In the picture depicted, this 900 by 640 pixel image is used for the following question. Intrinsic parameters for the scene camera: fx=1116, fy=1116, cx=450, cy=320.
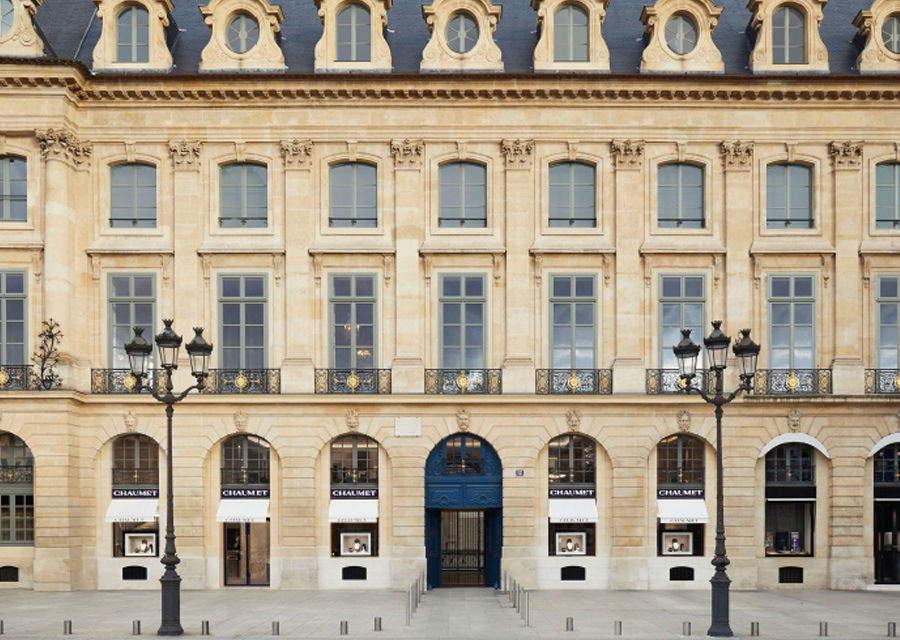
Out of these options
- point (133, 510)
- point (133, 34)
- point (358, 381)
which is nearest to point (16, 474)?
point (133, 510)

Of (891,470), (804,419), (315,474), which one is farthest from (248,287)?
(891,470)

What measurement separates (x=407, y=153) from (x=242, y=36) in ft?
21.3

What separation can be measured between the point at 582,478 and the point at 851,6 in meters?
18.9

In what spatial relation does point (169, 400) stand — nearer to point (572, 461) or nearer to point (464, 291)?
point (464, 291)

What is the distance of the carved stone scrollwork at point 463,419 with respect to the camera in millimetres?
34094

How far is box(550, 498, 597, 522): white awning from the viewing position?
34.1 m

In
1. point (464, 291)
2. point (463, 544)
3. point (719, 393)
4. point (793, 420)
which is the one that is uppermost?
point (464, 291)

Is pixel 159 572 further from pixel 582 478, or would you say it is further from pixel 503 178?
pixel 503 178

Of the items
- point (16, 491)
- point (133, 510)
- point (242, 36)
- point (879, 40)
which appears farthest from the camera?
point (242, 36)

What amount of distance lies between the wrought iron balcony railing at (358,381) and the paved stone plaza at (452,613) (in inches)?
239

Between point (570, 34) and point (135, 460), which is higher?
point (570, 34)

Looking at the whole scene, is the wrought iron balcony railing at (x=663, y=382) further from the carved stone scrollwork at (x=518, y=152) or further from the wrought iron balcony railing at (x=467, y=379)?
the carved stone scrollwork at (x=518, y=152)

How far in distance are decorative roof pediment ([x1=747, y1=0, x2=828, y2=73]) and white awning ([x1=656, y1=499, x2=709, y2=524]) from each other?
13.6 metres

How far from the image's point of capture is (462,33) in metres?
35.3
